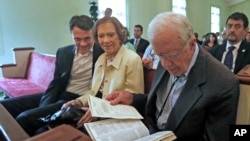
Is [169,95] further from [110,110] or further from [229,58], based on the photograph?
[229,58]

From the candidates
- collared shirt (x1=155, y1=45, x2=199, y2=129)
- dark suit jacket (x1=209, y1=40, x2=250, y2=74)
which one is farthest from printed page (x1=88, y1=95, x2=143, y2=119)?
dark suit jacket (x1=209, y1=40, x2=250, y2=74)

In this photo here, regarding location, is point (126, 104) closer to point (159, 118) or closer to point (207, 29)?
point (159, 118)

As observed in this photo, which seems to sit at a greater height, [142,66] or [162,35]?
[162,35]

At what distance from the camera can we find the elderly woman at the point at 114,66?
1651mm

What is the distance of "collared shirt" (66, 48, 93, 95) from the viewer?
204cm

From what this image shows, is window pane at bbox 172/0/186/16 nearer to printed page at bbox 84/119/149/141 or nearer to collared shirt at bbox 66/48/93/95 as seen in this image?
collared shirt at bbox 66/48/93/95

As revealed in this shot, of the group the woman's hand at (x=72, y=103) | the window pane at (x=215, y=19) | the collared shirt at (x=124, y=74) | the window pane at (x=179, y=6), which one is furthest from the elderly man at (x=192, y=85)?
the window pane at (x=215, y=19)

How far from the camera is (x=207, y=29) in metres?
11.5

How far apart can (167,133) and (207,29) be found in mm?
11185

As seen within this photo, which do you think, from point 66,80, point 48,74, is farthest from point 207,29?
point 66,80

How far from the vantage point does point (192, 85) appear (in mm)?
1151

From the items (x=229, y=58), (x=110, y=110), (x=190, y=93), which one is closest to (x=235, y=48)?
(x=229, y=58)

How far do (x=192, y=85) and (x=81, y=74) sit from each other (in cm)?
111

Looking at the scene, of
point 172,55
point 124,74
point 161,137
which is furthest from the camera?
point 124,74
